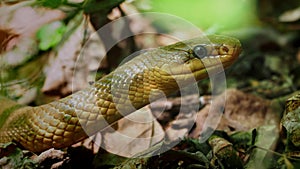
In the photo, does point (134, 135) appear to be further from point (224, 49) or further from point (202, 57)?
point (224, 49)

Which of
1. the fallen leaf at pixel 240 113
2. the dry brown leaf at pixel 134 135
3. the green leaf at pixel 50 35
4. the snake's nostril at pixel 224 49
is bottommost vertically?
the fallen leaf at pixel 240 113

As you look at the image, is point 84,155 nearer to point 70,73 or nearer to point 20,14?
point 70,73

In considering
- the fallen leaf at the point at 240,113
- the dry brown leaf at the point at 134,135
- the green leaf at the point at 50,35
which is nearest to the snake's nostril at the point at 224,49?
the fallen leaf at the point at 240,113

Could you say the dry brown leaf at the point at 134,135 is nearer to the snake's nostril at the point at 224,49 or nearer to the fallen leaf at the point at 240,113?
the fallen leaf at the point at 240,113

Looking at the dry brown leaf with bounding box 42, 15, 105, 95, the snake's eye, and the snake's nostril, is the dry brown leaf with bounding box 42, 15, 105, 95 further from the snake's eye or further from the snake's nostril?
the snake's nostril

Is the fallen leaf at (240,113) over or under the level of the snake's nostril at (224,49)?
under

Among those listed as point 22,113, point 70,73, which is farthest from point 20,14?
point 22,113

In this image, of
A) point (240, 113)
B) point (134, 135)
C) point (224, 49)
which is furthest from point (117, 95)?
point (240, 113)

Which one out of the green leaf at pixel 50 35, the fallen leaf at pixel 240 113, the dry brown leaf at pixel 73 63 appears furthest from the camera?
the dry brown leaf at pixel 73 63
